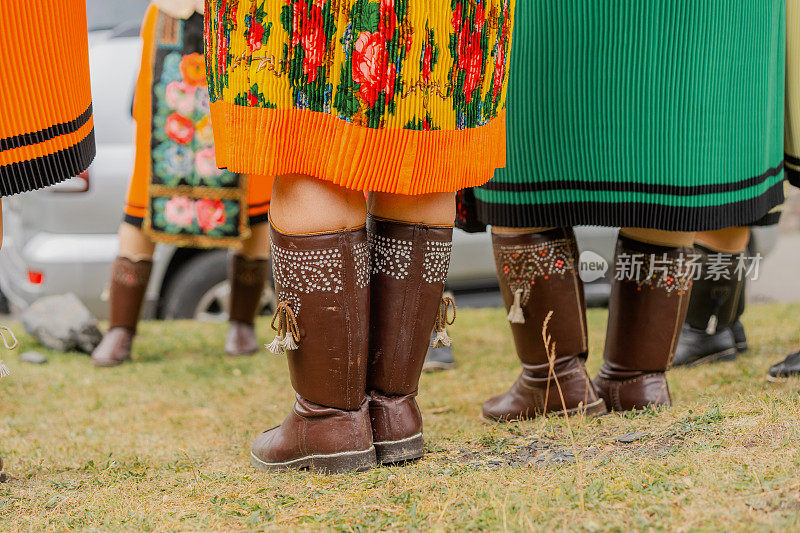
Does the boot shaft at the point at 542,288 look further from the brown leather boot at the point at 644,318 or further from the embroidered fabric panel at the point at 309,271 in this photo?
the embroidered fabric panel at the point at 309,271

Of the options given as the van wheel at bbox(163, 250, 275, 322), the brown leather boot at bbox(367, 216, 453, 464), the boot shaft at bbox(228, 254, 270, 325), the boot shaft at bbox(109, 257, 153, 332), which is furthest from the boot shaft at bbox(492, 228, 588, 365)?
the van wheel at bbox(163, 250, 275, 322)

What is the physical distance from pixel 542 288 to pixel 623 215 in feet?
0.88

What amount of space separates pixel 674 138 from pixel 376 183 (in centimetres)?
79

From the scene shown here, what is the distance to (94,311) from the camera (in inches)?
165

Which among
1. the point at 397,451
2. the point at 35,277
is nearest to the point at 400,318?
the point at 397,451

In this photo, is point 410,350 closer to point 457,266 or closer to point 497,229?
point 497,229

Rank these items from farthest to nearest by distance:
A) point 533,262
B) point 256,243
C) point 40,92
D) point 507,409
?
point 256,243, point 507,409, point 533,262, point 40,92

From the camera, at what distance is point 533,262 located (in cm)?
210

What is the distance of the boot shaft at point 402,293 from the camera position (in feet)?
5.63

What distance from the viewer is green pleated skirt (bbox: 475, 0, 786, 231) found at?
1933 mm

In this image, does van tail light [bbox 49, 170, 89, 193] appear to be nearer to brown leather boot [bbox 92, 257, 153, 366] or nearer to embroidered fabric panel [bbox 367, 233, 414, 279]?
brown leather boot [bbox 92, 257, 153, 366]

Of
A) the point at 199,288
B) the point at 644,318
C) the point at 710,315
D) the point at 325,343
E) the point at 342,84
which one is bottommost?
the point at 199,288

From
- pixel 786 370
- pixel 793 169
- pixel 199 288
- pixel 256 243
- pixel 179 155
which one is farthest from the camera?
pixel 199 288

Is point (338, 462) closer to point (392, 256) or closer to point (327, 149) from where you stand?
point (392, 256)
